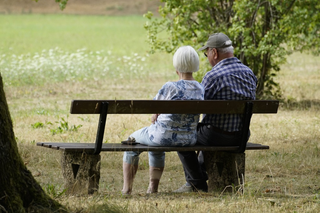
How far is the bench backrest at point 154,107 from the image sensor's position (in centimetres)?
480

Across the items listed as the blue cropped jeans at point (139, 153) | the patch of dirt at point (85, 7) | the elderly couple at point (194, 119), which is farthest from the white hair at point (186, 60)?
the patch of dirt at point (85, 7)

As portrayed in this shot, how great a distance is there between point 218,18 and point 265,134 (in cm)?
477

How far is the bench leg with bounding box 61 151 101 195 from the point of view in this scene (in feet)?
16.6

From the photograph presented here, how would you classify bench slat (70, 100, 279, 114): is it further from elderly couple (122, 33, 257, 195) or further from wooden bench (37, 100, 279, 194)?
elderly couple (122, 33, 257, 195)

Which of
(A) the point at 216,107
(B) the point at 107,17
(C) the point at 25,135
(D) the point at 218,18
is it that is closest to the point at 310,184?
(A) the point at 216,107

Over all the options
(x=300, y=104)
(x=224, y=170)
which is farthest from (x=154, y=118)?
(x=300, y=104)

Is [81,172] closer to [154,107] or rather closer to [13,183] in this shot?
[154,107]

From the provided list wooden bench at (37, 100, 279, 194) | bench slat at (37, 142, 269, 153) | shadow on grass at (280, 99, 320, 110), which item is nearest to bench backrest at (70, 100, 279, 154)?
wooden bench at (37, 100, 279, 194)

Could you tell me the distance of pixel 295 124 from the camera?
32.7 ft

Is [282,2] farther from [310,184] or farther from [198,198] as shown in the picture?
[198,198]

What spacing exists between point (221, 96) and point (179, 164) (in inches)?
86.3

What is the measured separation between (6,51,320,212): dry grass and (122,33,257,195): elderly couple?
382mm

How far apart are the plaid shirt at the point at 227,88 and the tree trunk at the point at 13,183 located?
80.9 inches

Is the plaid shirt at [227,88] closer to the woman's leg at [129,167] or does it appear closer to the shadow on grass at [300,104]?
the woman's leg at [129,167]
